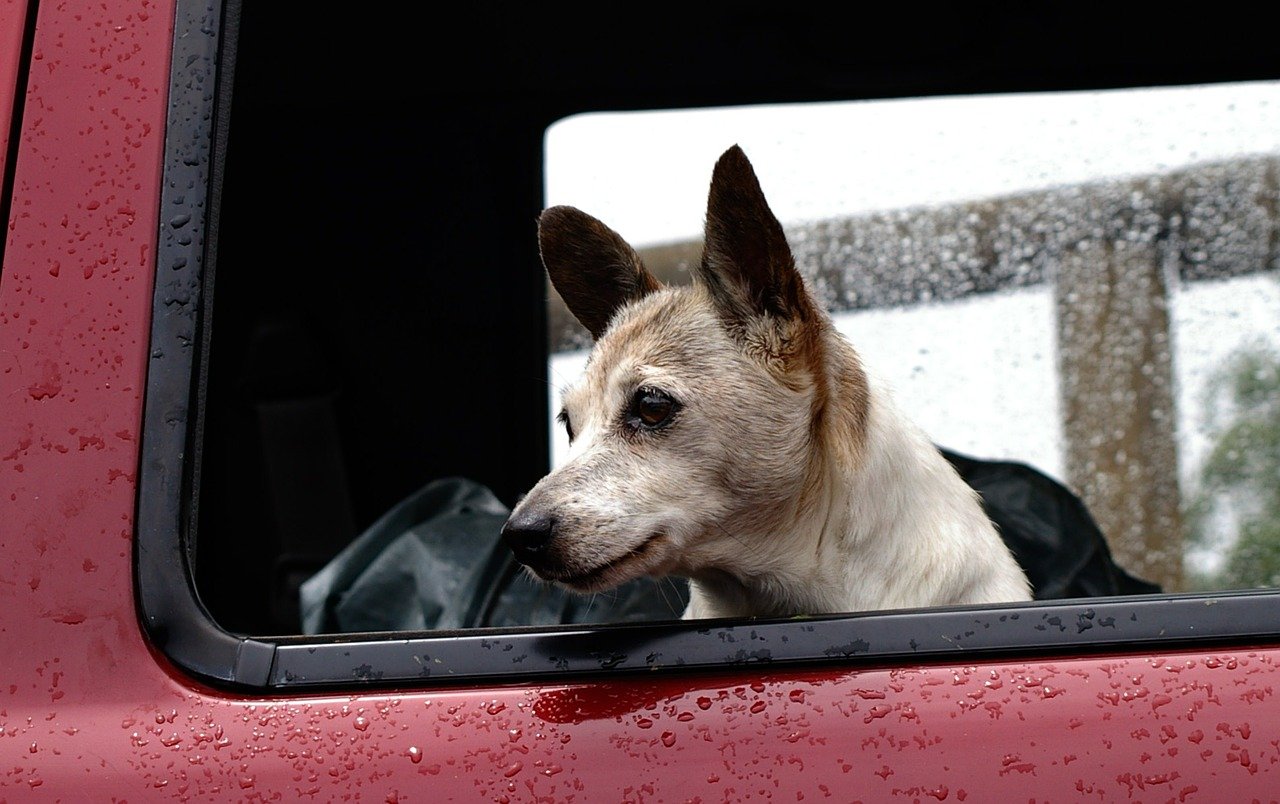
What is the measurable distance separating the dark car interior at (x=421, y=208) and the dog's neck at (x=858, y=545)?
112 centimetres

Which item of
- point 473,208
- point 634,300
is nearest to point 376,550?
point 473,208

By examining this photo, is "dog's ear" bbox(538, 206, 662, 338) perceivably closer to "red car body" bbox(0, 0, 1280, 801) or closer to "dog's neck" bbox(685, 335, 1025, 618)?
"dog's neck" bbox(685, 335, 1025, 618)

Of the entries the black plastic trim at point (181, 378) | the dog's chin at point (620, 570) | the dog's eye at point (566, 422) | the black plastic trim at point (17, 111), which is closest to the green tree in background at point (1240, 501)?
the dog's eye at point (566, 422)

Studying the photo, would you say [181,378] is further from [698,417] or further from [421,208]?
[421,208]

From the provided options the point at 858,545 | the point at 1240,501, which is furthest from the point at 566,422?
the point at 1240,501

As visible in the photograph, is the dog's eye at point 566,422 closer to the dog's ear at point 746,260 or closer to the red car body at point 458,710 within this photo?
the dog's ear at point 746,260

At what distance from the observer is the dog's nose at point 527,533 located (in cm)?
143

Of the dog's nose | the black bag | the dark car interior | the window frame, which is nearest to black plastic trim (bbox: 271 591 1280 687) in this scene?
the window frame

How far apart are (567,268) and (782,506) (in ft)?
1.87

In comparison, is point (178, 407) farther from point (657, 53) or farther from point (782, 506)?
point (657, 53)

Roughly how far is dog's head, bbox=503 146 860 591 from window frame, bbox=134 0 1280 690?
42 centimetres

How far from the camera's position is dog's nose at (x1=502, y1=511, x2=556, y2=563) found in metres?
1.43

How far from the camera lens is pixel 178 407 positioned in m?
1.07

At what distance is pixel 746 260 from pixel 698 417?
0.24 meters
